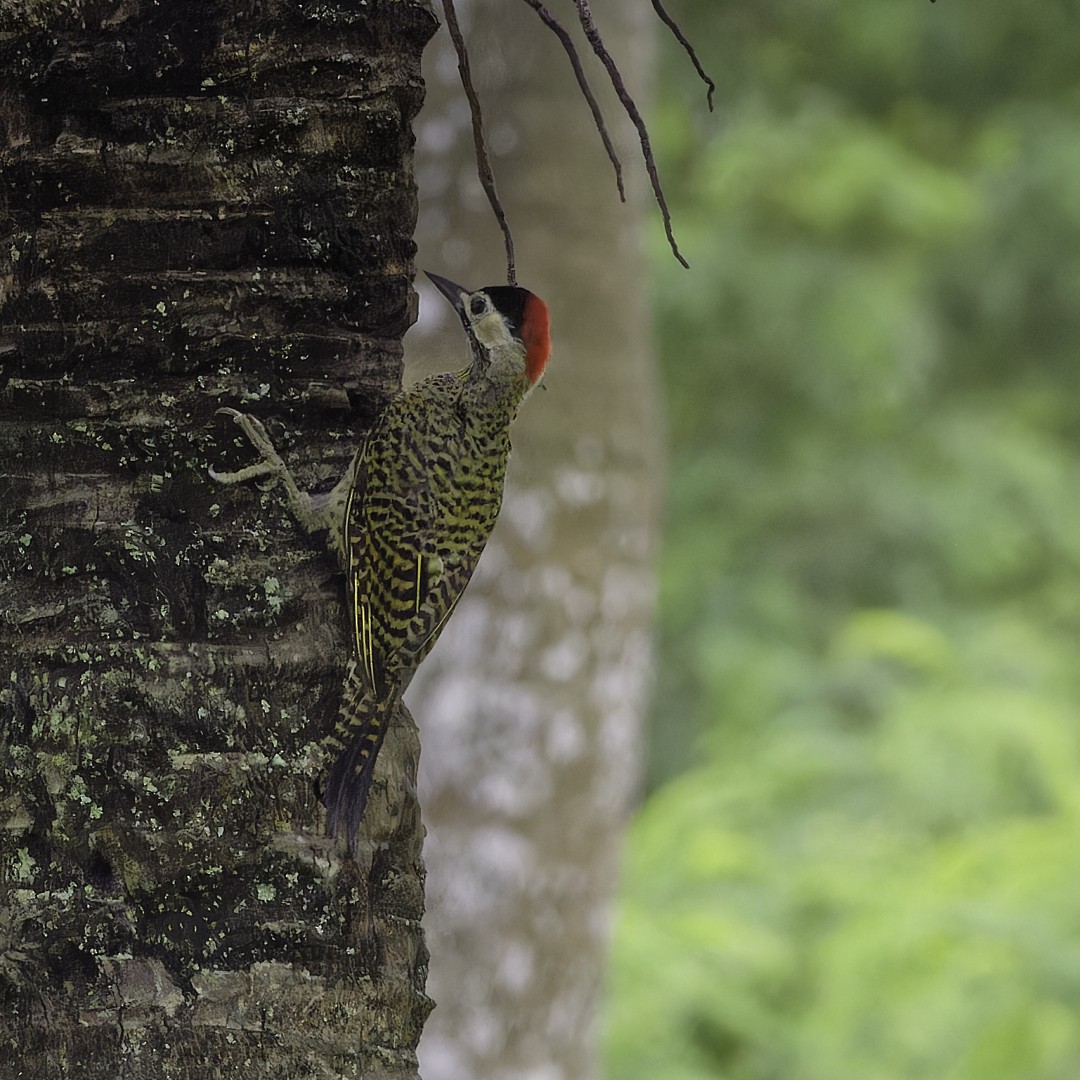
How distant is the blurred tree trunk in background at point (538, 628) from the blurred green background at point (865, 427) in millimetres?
2220

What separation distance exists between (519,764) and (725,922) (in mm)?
1867

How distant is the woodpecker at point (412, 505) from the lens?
5.92 ft

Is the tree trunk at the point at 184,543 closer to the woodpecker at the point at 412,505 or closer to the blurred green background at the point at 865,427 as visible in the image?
the woodpecker at the point at 412,505

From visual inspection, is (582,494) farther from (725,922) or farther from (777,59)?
(777,59)

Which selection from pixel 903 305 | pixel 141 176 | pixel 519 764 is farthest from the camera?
pixel 903 305

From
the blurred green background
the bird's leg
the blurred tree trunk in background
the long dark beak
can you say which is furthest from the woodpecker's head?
the blurred green background

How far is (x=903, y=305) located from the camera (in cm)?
934

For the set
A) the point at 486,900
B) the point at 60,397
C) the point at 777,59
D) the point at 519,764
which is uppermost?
the point at 60,397

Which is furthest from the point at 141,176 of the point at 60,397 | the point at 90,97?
the point at 60,397

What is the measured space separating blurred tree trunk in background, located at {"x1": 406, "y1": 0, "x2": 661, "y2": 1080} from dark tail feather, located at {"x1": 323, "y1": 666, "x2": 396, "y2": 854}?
2282 mm

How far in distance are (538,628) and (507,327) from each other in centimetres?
186

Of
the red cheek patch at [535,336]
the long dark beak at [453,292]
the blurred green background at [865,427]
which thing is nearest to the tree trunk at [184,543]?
the red cheek patch at [535,336]

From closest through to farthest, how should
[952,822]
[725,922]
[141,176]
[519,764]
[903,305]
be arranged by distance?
1. [141,176]
2. [519,764]
3. [725,922]
4. [952,822]
5. [903,305]

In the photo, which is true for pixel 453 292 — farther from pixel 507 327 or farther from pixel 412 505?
pixel 412 505
